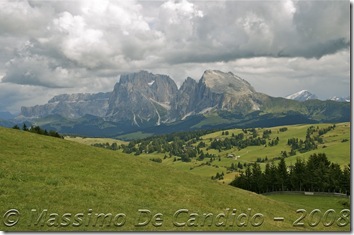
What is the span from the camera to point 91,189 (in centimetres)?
3731

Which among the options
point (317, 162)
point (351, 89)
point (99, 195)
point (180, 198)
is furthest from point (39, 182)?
point (317, 162)

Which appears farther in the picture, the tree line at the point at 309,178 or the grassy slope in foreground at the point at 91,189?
the tree line at the point at 309,178

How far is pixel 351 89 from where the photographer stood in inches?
1571

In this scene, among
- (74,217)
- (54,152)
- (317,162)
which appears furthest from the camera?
(317,162)

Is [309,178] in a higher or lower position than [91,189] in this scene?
lower

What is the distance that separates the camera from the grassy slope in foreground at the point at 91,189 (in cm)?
3061

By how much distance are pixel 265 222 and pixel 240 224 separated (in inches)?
177

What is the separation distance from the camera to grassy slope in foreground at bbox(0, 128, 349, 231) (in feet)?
100

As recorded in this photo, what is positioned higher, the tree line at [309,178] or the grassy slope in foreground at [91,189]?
the grassy slope in foreground at [91,189]

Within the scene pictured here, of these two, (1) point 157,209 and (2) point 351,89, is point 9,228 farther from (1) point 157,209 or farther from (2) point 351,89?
(2) point 351,89

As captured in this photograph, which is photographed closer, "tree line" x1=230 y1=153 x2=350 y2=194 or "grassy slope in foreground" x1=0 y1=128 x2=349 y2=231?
"grassy slope in foreground" x1=0 y1=128 x2=349 y2=231

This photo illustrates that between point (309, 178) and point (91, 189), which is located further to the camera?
point (309, 178)

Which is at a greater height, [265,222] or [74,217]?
[74,217]

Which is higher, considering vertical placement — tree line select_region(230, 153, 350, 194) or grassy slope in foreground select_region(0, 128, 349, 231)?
grassy slope in foreground select_region(0, 128, 349, 231)
